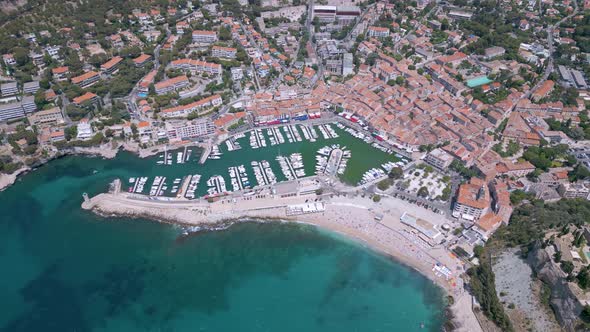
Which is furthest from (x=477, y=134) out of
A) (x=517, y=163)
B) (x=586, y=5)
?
(x=586, y=5)

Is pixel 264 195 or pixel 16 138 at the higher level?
pixel 16 138

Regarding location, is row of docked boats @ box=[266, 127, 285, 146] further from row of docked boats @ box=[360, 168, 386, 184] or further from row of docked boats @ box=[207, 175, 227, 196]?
row of docked boats @ box=[360, 168, 386, 184]

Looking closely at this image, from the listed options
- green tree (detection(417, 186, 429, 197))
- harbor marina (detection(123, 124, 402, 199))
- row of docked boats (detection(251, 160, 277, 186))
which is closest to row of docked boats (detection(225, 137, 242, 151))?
harbor marina (detection(123, 124, 402, 199))

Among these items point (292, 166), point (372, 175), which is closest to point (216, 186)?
point (292, 166)

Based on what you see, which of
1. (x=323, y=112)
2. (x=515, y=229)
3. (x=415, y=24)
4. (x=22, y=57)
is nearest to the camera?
(x=515, y=229)

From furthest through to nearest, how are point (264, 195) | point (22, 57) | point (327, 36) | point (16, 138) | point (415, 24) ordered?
point (415, 24) < point (327, 36) < point (22, 57) < point (16, 138) < point (264, 195)

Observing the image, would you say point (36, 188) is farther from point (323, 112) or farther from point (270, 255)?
point (323, 112)

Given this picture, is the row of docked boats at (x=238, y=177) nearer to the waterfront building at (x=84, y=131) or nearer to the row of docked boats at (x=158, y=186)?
the row of docked boats at (x=158, y=186)
